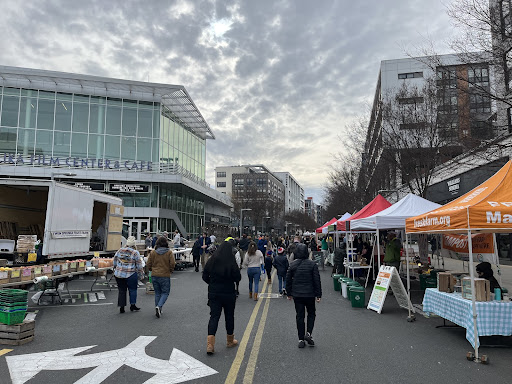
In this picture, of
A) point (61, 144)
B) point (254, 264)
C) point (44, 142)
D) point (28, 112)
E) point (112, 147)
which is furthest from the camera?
point (112, 147)

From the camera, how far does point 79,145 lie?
121 feet

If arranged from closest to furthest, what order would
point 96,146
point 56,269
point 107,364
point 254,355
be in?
point 107,364
point 254,355
point 56,269
point 96,146

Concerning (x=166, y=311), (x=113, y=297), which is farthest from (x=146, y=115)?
(x=166, y=311)

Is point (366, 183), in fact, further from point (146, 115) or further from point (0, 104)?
point (0, 104)

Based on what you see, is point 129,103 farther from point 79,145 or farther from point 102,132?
point 79,145

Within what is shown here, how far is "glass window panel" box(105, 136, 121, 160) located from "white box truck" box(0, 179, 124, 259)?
20.4 m

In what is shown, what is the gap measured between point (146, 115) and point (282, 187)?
119770 mm

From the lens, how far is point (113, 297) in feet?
35.2

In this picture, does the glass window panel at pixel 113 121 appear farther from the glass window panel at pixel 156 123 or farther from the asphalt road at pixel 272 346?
the asphalt road at pixel 272 346

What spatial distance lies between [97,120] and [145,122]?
4824 millimetres

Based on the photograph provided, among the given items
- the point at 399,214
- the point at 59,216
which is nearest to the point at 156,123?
the point at 59,216

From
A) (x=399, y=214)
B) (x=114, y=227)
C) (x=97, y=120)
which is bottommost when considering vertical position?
(x=114, y=227)

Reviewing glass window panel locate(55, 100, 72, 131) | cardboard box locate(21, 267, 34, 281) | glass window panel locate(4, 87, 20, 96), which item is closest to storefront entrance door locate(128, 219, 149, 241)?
glass window panel locate(55, 100, 72, 131)

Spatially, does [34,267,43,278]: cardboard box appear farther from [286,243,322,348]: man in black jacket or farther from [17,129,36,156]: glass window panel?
[17,129,36,156]: glass window panel
